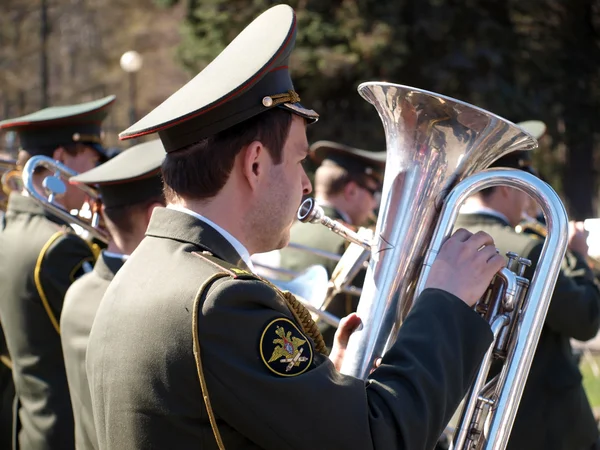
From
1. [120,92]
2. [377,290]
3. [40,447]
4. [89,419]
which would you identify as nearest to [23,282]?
[40,447]

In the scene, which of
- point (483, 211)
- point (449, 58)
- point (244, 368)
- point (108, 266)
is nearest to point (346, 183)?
point (483, 211)

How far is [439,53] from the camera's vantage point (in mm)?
14664

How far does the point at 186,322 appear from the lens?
169 centimetres

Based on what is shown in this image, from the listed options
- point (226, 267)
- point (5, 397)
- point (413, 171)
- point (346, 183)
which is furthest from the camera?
point (346, 183)

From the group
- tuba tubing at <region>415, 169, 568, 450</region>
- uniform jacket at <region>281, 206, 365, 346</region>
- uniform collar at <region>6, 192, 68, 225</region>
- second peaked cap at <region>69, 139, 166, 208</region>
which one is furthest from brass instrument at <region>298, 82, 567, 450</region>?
uniform jacket at <region>281, 206, 365, 346</region>

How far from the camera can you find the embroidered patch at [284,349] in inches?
65.6

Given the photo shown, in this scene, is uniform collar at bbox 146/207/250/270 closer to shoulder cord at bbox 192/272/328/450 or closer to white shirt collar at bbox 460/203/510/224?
shoulder cord at bbox 192/272/328/450

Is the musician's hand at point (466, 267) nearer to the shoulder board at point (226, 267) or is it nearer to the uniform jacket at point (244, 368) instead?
the uniform jacket at point (244, 368)

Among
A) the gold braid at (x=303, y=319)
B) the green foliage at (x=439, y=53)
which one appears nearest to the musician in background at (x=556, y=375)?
the gold braid at (x=303, y=319)

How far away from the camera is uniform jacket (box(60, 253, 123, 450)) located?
278 centimetres

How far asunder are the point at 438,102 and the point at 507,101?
12.6m

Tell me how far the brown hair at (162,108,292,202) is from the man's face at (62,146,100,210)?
2242 mm

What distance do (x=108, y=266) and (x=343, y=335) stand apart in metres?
1.18

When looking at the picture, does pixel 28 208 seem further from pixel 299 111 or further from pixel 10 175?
pixel 299 111
